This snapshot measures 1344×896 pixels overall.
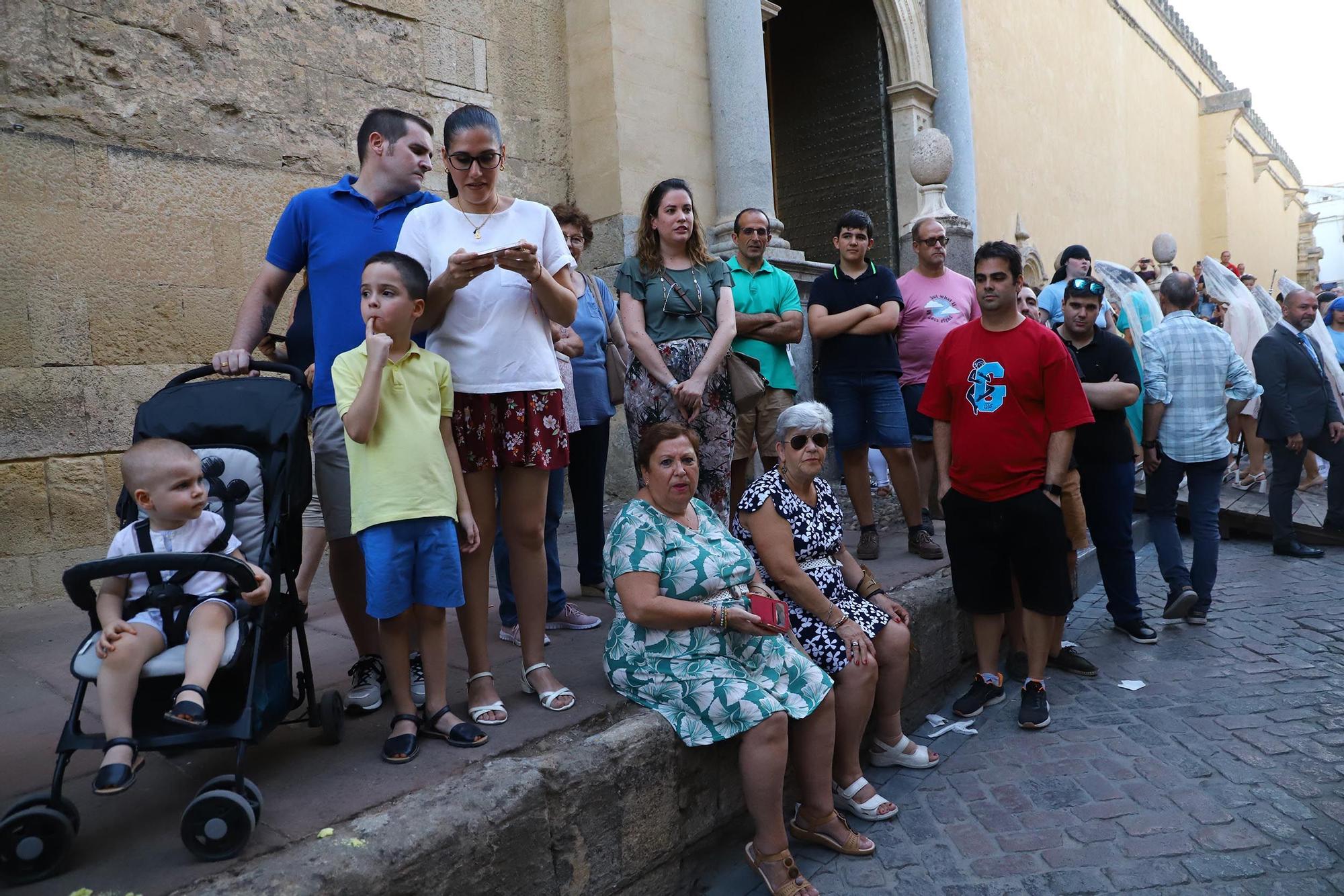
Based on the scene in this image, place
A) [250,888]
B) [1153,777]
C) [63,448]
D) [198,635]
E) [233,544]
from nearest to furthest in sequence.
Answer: [250,888], [198,635], [233,544], [1153,777], [63,448]

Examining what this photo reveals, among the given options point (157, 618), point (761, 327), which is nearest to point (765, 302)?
point (761, 327)

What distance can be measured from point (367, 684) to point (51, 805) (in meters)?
1.08

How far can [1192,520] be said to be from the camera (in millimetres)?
5703

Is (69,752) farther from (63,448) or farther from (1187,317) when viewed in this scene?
(1187,317)

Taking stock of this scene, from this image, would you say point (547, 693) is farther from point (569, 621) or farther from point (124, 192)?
point (124, 192)

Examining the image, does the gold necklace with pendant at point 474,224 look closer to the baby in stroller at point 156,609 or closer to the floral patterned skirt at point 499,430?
the floral patterned skirt at point 499,430

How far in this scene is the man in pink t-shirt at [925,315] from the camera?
547 centimetres

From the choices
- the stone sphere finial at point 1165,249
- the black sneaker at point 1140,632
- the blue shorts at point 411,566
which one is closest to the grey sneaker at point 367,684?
the blue shorts at point 411,566

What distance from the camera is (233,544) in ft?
8.77

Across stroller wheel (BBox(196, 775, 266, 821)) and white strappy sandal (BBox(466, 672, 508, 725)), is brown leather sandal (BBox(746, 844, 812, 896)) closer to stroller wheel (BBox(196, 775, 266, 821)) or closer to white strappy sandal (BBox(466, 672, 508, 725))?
white strappy sandal (BBox(466, 672, 508, 725))

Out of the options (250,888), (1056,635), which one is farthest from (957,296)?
(250,888)

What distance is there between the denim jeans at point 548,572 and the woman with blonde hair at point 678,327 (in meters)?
0.45

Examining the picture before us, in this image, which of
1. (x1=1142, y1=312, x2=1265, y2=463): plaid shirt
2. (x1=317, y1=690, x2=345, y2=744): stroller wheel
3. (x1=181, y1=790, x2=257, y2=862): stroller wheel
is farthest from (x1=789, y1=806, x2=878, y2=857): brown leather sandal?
(x1=1142, y1=312, x2=1265, y2=463): plaid shirt

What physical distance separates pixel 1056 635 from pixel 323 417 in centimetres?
364
